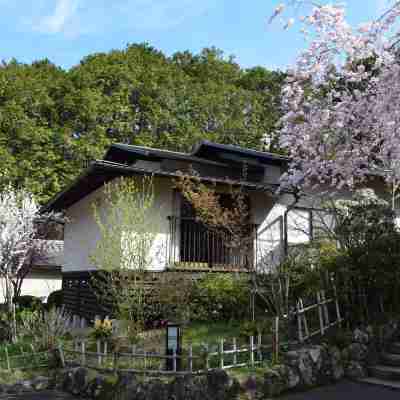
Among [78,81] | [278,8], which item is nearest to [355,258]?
[278,8]

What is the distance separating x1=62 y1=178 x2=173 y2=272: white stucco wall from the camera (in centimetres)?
1159

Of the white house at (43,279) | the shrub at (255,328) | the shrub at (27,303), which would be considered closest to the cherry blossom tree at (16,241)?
the shrub at (27,303)

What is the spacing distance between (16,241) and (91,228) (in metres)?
2.01

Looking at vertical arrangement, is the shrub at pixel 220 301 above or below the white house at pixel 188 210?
below

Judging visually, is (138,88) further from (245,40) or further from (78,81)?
(245,40)

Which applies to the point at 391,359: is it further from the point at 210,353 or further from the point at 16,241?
the point at 16,241

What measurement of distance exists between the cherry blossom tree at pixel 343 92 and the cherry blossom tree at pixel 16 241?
775 cm

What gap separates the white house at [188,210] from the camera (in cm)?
1174

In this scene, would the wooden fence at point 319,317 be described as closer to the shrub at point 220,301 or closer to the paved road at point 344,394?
the paved road at point 344,394

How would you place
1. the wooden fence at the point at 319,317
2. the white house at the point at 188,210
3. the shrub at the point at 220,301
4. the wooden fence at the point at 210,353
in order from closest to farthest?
the wooden fence at the point at 210,353
the wooden fence at the point at 319,317
the shrub at the point at 220,301
the white house at the point at 188,210

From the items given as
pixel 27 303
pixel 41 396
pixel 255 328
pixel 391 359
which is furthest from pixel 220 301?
pixel 27 303

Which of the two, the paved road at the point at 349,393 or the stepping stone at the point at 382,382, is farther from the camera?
the stepping stone at the point at 382,382

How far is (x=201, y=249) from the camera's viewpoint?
42.6 ft

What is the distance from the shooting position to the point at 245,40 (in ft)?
21.7
